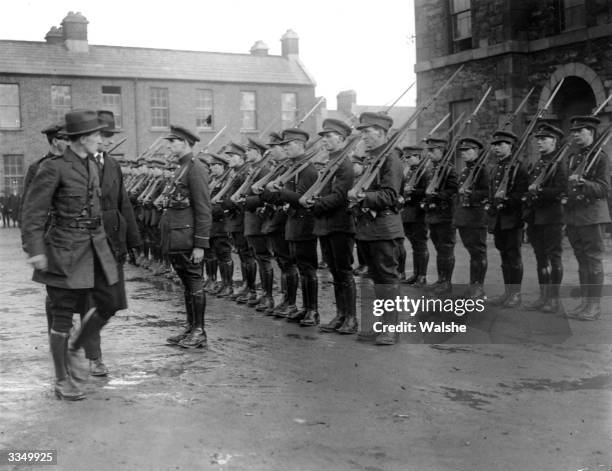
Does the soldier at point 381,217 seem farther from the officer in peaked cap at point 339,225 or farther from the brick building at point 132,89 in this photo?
the brick building at point 132,89

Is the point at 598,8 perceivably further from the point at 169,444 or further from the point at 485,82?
the point at 169,444

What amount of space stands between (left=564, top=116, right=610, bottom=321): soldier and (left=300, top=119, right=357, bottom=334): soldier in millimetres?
2368

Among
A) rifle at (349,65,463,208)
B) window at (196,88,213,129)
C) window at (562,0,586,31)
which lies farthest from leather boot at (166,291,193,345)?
window at (196,88,213,129)

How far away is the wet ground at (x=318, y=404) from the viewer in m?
4.04

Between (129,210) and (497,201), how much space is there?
4374mm

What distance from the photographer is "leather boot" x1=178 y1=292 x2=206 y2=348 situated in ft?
22.3

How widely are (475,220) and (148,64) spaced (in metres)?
27.5

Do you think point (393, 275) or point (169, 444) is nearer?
point (169, 444)

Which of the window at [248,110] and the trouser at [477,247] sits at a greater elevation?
the window at [248,110]

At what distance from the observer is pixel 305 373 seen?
19.0 ft

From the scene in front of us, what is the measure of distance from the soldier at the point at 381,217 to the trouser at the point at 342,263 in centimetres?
26

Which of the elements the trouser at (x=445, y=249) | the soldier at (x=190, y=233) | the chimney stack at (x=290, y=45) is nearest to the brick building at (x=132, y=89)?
the chimney stack at (x=290, y=45)

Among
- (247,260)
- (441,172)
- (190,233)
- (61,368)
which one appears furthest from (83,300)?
(441,172)

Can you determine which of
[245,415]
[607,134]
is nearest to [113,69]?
[607,134]
